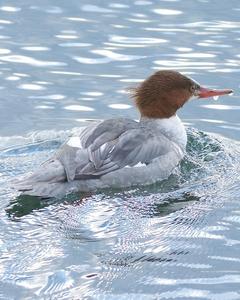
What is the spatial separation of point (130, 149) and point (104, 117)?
1.55 metres

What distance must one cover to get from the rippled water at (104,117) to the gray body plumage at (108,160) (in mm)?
121

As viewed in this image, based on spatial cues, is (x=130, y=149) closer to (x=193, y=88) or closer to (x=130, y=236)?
(x=193, y=88)

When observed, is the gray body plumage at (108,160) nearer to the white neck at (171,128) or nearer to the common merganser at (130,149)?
the common merganser at (130,149)

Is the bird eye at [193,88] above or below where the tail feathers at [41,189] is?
above

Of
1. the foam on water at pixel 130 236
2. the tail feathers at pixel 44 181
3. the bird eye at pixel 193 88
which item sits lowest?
the foam on water at pixel 130 236

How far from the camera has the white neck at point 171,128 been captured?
951 centimetres

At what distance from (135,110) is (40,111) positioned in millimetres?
967

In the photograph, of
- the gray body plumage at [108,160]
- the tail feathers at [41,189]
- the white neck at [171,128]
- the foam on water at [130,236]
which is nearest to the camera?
the foam on water at [130,236]

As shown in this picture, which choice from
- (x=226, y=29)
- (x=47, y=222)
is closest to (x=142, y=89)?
(x=47, y=222)

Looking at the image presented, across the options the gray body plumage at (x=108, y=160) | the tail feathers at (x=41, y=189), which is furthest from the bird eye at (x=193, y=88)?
the tail feathers at (x=41, y=189)

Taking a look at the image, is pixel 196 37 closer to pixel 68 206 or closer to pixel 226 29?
pixel 226 29

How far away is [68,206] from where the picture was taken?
8180 mm

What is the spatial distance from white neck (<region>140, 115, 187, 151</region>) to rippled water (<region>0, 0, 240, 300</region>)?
19 cm

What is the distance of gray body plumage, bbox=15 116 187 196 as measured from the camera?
8414 millimetres
